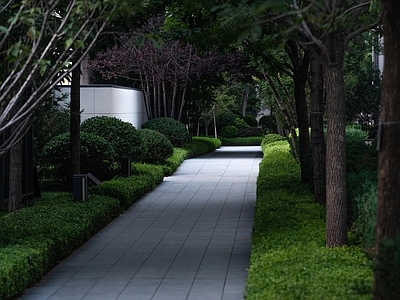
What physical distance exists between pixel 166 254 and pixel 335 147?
3.26 m

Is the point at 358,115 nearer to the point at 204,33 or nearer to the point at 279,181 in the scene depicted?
the point at 279,181

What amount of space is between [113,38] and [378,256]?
627cm

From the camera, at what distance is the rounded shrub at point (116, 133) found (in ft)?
74.7

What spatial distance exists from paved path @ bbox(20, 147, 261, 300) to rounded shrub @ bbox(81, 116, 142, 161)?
1941mm

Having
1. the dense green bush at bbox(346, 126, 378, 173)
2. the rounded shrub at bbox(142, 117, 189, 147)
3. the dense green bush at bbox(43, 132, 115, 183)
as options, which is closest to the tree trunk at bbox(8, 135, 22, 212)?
the dense green bush at bbox(43, 132, 115, 183)

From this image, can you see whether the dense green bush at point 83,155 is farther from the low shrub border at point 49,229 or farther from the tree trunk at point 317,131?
the tree trunk at point 317,131

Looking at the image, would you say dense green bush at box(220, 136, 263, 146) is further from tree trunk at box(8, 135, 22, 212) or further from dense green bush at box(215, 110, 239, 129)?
tree trunk at box(8, 135, 22, 212)

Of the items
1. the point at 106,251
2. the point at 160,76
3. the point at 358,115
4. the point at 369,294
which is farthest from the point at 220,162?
the point at 369,294

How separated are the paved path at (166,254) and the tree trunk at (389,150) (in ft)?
9.57

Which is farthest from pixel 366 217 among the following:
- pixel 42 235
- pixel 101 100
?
pixel 101 100

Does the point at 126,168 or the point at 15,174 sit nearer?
the point at 15,174

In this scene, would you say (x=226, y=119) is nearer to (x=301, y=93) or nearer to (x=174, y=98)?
(x=174, y=98)

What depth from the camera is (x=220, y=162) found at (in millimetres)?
33406

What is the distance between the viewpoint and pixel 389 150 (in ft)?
22.4
